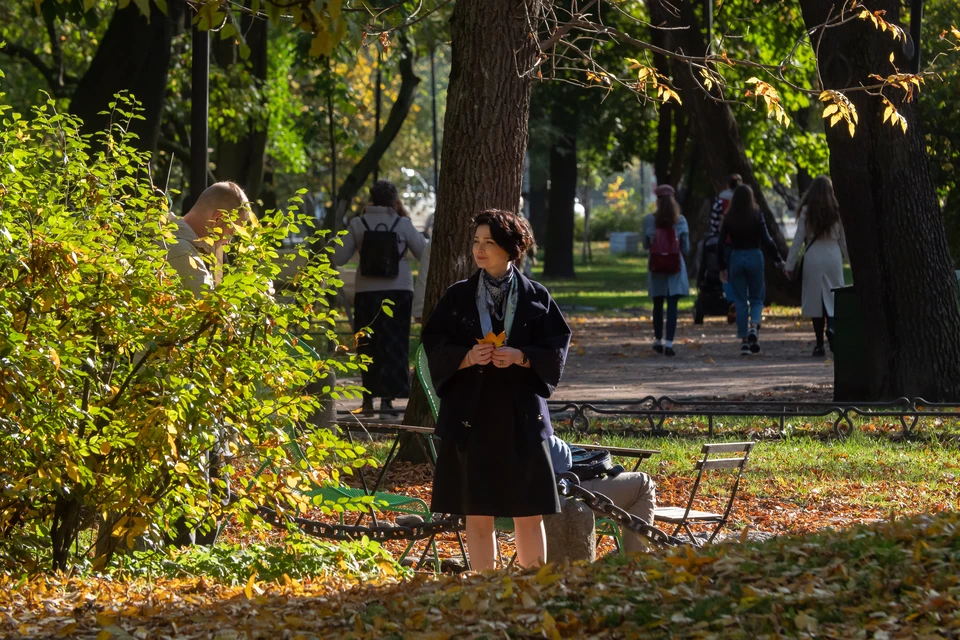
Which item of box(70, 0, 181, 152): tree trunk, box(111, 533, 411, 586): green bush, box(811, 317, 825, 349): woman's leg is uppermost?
box(70, 0, 181, 152): tree trunk

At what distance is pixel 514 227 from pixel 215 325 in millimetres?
1378

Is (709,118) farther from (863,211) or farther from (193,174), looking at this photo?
(193,174)

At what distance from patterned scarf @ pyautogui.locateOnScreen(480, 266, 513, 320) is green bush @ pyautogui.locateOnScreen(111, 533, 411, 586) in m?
1.11

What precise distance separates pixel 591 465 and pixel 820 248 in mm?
9812

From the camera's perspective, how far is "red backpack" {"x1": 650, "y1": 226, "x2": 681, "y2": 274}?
1597 cm

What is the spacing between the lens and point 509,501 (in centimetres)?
568

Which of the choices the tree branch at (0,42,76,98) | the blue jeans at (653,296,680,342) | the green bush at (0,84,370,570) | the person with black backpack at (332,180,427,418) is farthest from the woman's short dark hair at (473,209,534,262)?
the tree branch at (0,42,76,98)

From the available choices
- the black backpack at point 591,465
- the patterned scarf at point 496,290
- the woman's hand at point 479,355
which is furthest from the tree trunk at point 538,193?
the woman's hand at point 479,355

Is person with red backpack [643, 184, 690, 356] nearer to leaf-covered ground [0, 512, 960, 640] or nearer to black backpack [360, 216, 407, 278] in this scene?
black backpack [360, 216, 407, 278]

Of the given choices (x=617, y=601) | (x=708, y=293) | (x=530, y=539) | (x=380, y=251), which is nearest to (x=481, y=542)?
(x=530, y=539)

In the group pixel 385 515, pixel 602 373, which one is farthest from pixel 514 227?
pixel 602 373

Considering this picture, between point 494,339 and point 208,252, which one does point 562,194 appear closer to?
point 208,252

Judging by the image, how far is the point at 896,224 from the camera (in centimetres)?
1162

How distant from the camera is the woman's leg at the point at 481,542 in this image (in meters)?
5.82
